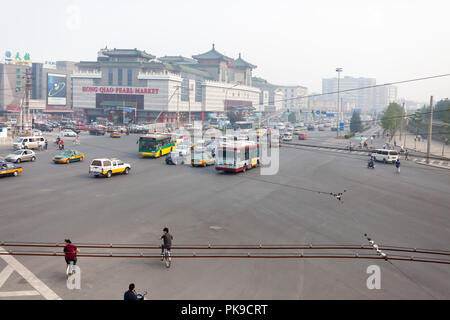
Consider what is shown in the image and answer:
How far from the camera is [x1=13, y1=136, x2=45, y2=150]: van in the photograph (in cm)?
4447

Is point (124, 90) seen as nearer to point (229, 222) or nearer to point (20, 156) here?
point (20, 156)

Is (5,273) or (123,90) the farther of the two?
(123,90)

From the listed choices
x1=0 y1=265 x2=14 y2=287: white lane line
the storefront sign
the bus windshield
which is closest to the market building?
the storefront sign

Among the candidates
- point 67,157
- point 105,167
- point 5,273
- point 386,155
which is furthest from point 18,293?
point 386,155

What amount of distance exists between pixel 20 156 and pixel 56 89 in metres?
103

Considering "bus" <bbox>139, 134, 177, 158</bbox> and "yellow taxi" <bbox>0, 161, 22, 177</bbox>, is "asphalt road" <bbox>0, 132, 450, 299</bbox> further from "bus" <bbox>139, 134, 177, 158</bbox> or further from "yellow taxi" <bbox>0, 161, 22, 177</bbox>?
"bus" <bbox>139, 134, 177, 158</bbox>

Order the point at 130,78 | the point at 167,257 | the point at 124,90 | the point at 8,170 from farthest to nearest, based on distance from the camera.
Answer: the point at 130,78 < the point at 124,90 < the point at 8,170 < the point at 167,257

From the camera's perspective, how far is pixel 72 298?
1062 centimetres

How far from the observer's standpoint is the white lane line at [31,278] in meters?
10.8

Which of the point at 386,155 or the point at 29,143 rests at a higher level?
the point at 29,143

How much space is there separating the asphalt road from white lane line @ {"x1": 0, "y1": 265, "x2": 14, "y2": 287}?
26 centimetres

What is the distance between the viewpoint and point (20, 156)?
36062 mm

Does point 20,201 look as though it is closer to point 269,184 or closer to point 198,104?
point 269,184
